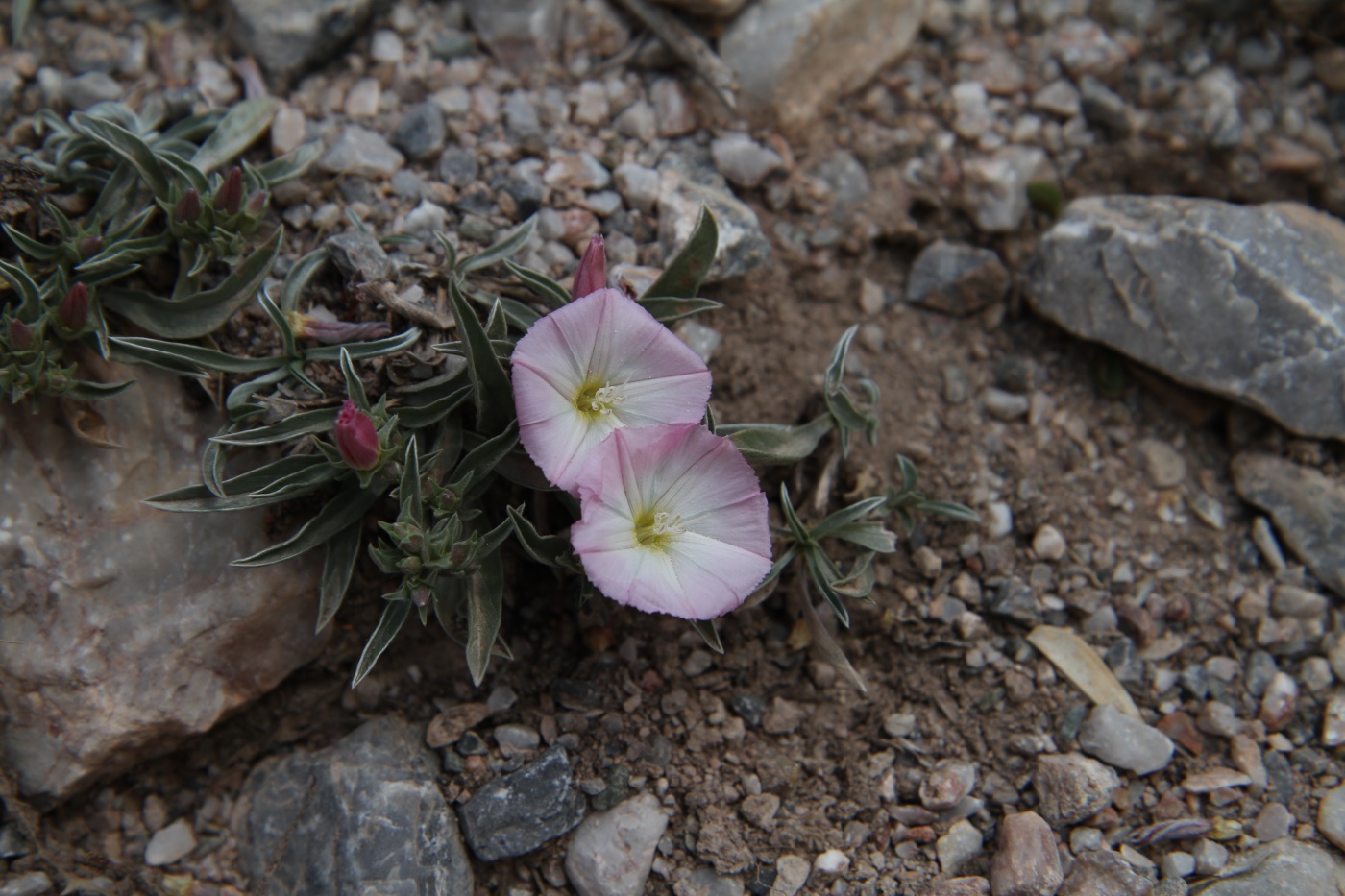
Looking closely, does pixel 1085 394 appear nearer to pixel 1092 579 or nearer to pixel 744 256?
pixel 1092 579

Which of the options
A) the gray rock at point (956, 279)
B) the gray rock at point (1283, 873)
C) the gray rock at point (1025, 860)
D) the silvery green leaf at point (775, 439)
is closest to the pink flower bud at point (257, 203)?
the silvery green leaf at point (775, 439)

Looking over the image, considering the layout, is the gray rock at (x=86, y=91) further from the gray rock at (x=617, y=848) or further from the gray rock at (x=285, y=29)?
the gray rock at (x=617, y=848)

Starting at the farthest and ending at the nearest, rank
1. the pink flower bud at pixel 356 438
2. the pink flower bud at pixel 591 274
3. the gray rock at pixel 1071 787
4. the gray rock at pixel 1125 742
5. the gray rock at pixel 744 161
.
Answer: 1. the gray rock at pixel 744 161
2. the gray rock at pixel 1125 742
3. the gray rock at pixel 1071 787
4. the pink flower bud at pixel 591 274
5. the pink flower bud at pixel 356 438

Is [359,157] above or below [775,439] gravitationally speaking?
above

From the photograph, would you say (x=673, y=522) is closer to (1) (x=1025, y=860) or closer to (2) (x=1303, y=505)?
(1) (x=1025, y=860)

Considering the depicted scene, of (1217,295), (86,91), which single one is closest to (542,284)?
(86,91)

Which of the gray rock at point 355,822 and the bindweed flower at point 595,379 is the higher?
the bindweed flower at point 595,379

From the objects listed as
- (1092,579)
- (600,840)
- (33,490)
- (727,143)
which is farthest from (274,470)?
(1092,579)
